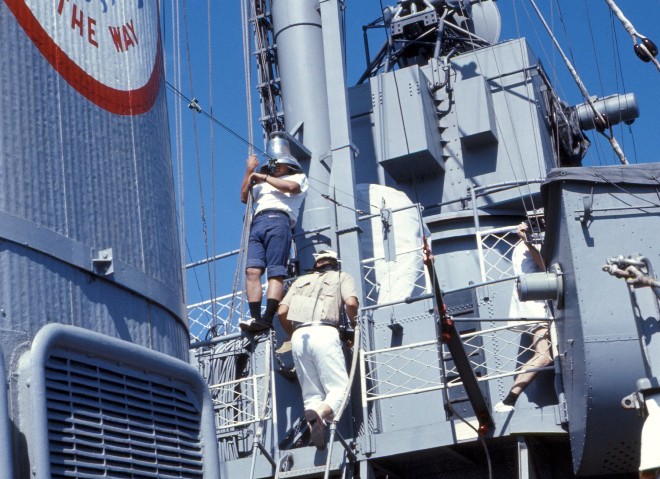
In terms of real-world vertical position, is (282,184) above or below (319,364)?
above

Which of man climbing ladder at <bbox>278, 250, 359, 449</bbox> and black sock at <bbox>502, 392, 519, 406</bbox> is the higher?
man climbing ladder at <bbox>278, 250, 359, 449</bbox>

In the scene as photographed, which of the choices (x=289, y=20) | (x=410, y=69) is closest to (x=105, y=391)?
(x=289, y=20)

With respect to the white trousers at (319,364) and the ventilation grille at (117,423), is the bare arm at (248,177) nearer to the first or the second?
the white trousers at (319,364)

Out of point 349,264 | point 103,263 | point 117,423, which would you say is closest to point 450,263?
point 349,264

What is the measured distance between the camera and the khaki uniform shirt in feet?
27.0

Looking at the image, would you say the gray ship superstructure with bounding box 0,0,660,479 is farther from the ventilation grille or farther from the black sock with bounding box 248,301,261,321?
the black sock with bounding box 248,301,261,321

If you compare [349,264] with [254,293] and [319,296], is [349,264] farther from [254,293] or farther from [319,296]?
[319,296]

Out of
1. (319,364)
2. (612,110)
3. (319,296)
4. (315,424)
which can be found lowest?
(315,424)

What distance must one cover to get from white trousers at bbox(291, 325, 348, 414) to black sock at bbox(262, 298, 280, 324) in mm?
531

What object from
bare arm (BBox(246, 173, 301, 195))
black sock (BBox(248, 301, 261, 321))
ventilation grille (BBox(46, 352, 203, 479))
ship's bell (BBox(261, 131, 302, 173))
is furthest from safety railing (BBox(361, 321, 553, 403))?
ventilation grille (BBox(46, 352, 203, 479))

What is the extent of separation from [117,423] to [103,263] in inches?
28.4

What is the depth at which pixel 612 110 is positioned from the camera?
1341 centimetres

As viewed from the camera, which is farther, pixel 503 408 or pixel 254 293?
pixel 254 293

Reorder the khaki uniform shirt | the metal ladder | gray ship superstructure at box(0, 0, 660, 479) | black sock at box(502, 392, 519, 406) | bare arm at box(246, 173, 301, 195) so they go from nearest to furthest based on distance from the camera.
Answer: gray ship superstructure at box(0, 0, 660, 479)
the metal ladder
black sock at box(502, 392, 519, 406)
the khaki uniform shirt
bare arm at box(246, 173, 301, 195)
